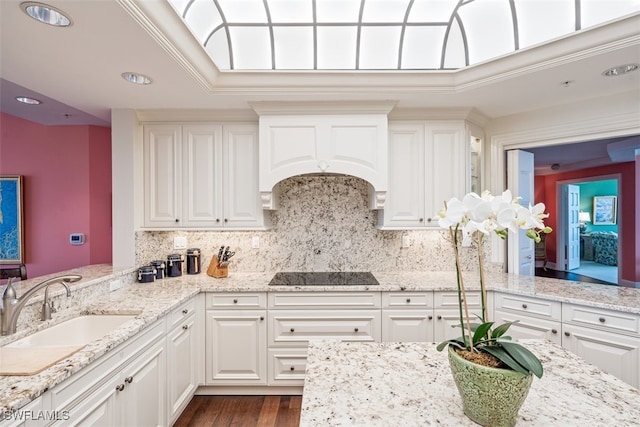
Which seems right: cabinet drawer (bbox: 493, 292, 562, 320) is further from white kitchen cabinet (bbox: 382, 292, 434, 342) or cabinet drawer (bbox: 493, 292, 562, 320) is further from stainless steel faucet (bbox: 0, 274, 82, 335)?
stainless steel faucet (bbox: 0, 274, 82, 335)

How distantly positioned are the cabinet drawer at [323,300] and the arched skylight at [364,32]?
186 centimetres

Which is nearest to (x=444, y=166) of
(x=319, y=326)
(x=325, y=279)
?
(x=325, y=279)

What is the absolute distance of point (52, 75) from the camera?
1.95 metres

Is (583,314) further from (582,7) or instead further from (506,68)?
(582,7)

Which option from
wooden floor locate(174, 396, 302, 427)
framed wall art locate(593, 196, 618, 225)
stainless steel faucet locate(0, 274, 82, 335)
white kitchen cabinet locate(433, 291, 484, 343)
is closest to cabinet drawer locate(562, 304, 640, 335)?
white kitchen cabinet locate(433, 291, 484, 343)

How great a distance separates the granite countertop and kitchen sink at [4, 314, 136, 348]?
4.56 ft

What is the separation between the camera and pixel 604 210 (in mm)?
5266

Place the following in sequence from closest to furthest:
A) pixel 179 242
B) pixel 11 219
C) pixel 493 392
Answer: pixel 493 392, pixel 179 242, pixel 11 219

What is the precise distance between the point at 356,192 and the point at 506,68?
61.0 inches

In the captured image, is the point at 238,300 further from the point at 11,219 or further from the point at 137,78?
the point at 11,219

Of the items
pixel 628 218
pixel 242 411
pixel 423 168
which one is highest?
pixel 423 168

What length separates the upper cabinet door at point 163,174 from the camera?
2.73 metres

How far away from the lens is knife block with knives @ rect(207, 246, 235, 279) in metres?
2.71

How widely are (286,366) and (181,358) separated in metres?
0.82
